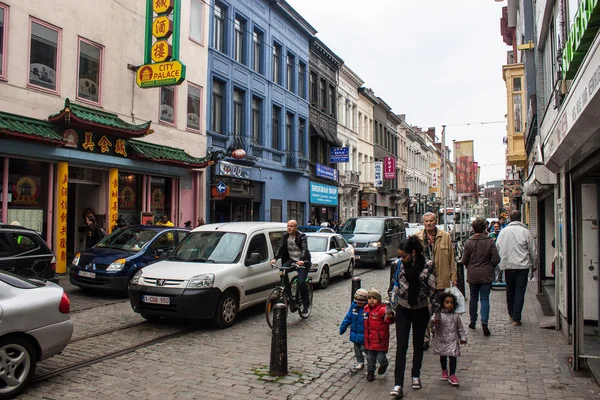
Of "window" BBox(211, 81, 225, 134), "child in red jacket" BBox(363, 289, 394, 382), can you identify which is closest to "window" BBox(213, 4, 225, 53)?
"window" BBox(211, 81, 225, 134)

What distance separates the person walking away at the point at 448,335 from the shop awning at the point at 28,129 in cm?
1091

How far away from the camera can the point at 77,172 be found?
1494cm

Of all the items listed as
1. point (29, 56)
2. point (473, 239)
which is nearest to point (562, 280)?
point (473, 239)

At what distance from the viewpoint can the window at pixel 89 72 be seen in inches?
586

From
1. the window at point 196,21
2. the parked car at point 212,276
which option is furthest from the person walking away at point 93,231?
the window at point 196,21

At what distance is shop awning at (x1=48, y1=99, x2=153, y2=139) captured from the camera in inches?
525

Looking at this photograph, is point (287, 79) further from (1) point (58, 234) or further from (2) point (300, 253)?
(2) point (300, 253)

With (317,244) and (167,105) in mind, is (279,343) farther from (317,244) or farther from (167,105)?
(167,105)

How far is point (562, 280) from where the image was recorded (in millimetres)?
7152

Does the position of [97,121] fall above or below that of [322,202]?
above

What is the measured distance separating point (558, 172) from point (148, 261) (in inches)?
336

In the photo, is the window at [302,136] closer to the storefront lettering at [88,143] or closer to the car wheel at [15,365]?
the storefront lettering at [88,143]

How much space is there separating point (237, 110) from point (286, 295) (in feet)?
53.0

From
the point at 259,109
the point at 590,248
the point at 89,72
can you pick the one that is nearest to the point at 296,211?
the point at 259,109
